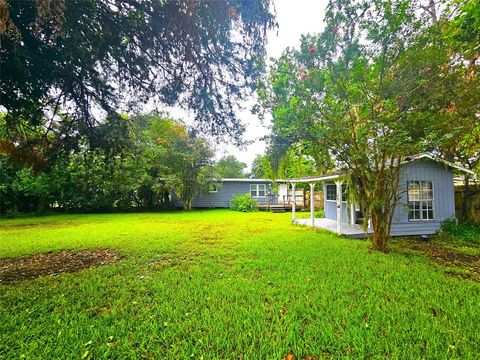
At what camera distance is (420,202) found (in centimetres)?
791

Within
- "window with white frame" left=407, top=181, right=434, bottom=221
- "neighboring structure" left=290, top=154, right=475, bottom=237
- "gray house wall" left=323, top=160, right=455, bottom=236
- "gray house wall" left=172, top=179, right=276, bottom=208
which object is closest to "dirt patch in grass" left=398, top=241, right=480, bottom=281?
"gray house wall" left=323, top=160, right=455, bottom=236

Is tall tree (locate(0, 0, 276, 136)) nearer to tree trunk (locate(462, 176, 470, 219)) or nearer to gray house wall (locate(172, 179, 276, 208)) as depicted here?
tree trunk (locate(462, 176, 470, 219))

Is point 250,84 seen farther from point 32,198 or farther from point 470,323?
point 32,198

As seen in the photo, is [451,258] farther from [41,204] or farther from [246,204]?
[41,204]

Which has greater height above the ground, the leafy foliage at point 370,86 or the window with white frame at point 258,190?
the leafy foliage at point 370,86

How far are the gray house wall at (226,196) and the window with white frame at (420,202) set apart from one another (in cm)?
1304

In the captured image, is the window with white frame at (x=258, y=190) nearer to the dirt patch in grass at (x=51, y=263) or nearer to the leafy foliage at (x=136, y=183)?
the leafy foliage at (x=136, y=183)

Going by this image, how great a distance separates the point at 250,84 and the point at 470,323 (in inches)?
177

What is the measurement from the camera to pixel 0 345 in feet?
7.11

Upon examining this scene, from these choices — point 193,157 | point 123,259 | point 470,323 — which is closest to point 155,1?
point 123,259

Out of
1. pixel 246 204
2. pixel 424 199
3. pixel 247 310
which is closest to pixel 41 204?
pixel 246 204

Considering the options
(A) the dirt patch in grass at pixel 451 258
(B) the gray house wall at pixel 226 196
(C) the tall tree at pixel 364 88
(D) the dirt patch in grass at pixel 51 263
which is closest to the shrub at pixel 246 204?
(B) the gray house wall at pixel 226 196

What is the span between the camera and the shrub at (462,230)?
7027mm

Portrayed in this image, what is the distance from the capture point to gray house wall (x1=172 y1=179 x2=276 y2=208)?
20484 mm
